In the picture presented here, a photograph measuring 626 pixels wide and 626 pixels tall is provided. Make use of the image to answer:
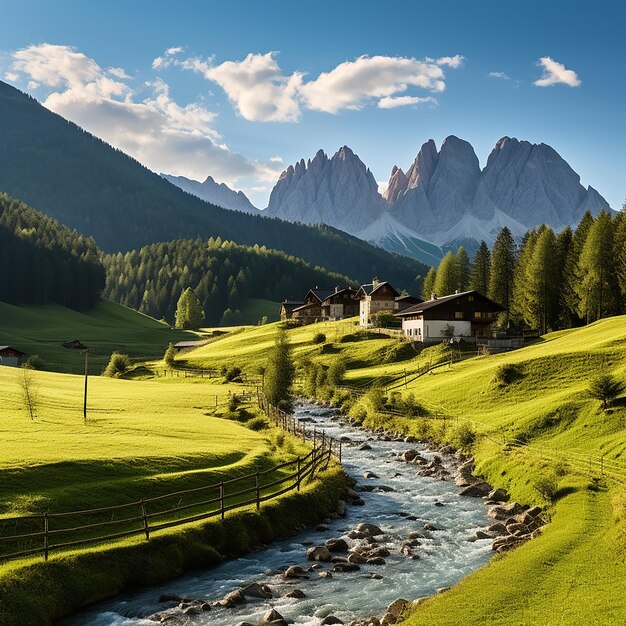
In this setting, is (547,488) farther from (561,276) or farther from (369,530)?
(561,276)

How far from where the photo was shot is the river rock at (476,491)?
143 feet

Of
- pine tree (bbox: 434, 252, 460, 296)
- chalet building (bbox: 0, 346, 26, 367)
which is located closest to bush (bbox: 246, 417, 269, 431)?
chalet building (bbox: 0, 346, 26, 367)

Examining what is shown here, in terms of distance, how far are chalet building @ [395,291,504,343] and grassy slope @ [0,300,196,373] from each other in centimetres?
7294

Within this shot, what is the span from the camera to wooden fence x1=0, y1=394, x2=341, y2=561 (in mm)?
27594

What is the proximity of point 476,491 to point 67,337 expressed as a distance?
493ft

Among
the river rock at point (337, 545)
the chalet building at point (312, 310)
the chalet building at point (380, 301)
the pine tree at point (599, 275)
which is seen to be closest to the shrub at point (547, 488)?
the river rock at point (337, 545)

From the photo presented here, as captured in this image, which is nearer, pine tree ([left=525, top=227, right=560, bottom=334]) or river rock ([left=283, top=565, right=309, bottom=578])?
river rock ([left=283, top=565, right=309, bottom=578])

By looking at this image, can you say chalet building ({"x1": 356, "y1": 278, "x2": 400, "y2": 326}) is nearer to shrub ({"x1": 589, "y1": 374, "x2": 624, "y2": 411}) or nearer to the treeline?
the treeline

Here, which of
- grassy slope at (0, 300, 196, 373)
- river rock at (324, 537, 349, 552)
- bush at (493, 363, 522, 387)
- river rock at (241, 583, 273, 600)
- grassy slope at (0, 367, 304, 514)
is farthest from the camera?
grassy slope at (0, 300, 196, 373)

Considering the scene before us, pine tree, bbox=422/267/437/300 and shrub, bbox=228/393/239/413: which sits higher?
pine tree, bbox=422/267/437/300

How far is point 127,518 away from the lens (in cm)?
3291

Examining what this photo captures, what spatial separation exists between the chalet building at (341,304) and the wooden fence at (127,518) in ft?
454

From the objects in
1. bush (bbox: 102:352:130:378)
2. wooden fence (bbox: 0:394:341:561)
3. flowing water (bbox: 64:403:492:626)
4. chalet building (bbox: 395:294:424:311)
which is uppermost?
chalet building (bbox: 395:294:424:311)

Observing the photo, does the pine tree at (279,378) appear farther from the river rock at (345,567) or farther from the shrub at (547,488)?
the river rock at (345,567)
